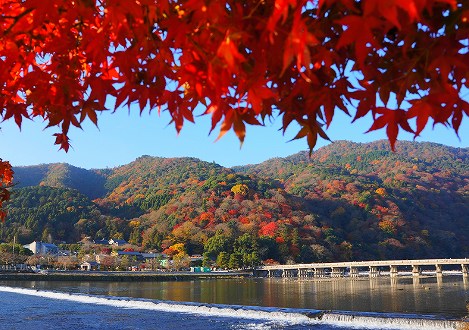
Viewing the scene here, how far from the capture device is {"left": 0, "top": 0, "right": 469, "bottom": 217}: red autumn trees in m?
1.36

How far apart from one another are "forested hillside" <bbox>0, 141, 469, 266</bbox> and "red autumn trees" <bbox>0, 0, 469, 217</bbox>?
62217 mm

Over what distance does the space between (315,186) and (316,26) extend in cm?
9620

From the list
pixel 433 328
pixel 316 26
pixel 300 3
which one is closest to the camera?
A: pixel 300 3

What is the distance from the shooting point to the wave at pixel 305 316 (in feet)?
54.8

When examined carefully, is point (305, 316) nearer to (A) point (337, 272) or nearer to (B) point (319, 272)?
(B) point (319, 272)

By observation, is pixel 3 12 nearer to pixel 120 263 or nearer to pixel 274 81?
pixel 274 81

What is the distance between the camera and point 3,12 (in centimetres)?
223

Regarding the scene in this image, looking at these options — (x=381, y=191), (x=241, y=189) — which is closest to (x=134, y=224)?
(x=241, y=189)

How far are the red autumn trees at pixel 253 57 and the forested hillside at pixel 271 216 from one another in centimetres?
6222

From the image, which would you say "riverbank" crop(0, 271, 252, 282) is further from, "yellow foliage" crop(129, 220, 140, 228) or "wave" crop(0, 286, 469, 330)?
"yellow foliage" crop(129, 220, 140, 228)

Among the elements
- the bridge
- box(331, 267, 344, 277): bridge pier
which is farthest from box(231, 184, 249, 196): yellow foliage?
box(331, 267, 344, 277): bridge pier

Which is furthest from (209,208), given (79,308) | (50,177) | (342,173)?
(50,177)

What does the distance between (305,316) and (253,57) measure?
1922cm

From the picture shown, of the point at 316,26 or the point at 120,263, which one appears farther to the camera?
the point at 120,263
